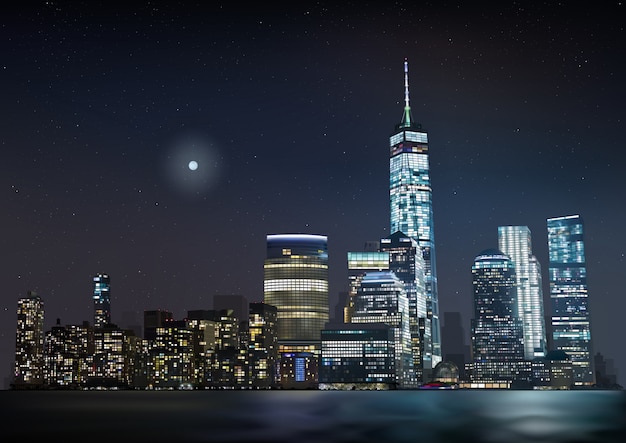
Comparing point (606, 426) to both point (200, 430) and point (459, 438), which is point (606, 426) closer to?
point (459, 438)

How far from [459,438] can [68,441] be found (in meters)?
36.4

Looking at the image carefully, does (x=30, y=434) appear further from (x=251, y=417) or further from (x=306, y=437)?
(x=251, y=417)

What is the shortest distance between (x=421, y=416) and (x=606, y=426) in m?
31.3

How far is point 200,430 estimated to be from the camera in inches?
4016

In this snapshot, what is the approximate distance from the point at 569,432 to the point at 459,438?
13226 millimetres

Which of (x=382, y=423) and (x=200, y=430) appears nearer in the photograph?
(x=200, y=430)

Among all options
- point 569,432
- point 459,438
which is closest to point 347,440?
point 459,438

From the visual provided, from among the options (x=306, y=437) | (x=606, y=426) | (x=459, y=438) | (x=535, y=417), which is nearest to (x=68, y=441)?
(x=306, y=437)

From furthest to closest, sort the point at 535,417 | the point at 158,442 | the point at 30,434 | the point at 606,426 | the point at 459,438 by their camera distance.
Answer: the point at 535,417 → the point at 606,426 → the point at 30,434 → the point at 459,438 → the point at 158,442

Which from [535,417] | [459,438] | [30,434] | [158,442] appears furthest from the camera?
[535,417]

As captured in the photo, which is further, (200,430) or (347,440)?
(200,430)

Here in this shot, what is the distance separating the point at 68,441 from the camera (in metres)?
86.9

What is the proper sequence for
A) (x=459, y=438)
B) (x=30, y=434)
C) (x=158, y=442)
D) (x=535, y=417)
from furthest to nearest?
(x=535, y=417) → (x=30, y=434) → (x=459, y=438) → (x=158, y=442)

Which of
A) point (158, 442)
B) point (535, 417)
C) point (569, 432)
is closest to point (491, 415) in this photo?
point (535, 417)
